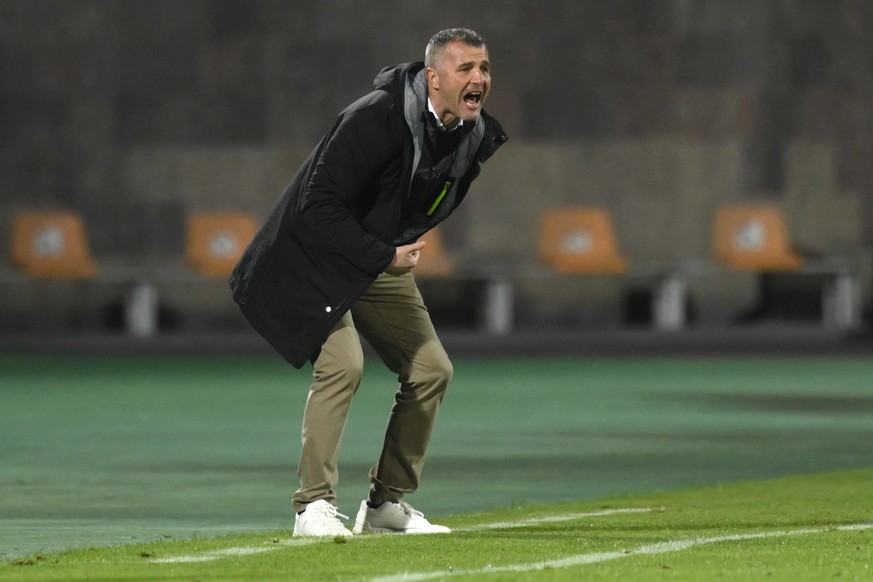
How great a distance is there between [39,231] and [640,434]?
10.1m

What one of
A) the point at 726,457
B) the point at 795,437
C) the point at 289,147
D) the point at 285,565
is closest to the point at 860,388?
the point at 795,437

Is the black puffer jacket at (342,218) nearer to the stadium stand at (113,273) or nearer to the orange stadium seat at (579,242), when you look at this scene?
the stadium stand at (113,273)

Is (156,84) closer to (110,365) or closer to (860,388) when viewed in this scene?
(110,365)

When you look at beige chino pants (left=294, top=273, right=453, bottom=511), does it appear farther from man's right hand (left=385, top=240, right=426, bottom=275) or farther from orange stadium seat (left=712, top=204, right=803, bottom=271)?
orange stadium seat (left=712, top=204, right=803, bottom=271)

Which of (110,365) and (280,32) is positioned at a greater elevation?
(280,32)

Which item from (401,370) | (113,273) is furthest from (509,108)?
(401,370)

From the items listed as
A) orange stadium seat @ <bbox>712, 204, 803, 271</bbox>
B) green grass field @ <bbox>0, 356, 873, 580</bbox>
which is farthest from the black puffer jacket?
orange stadium seat @ <bbox>712, 204, 803, 271</bbox>

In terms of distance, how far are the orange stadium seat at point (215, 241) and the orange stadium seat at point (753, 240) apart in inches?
195

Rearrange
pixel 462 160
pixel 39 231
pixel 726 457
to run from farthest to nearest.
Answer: pixel 39 231 < pixel 726 457 < pixel 462 160

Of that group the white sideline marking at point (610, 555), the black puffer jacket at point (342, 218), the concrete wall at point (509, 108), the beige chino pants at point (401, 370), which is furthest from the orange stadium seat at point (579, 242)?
the black puffer jacket at point (342, 218)

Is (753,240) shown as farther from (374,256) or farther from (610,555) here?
(610,555)

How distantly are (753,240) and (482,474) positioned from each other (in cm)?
1177

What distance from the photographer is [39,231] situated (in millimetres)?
19938

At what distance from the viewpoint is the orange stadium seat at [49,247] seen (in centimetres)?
1975
